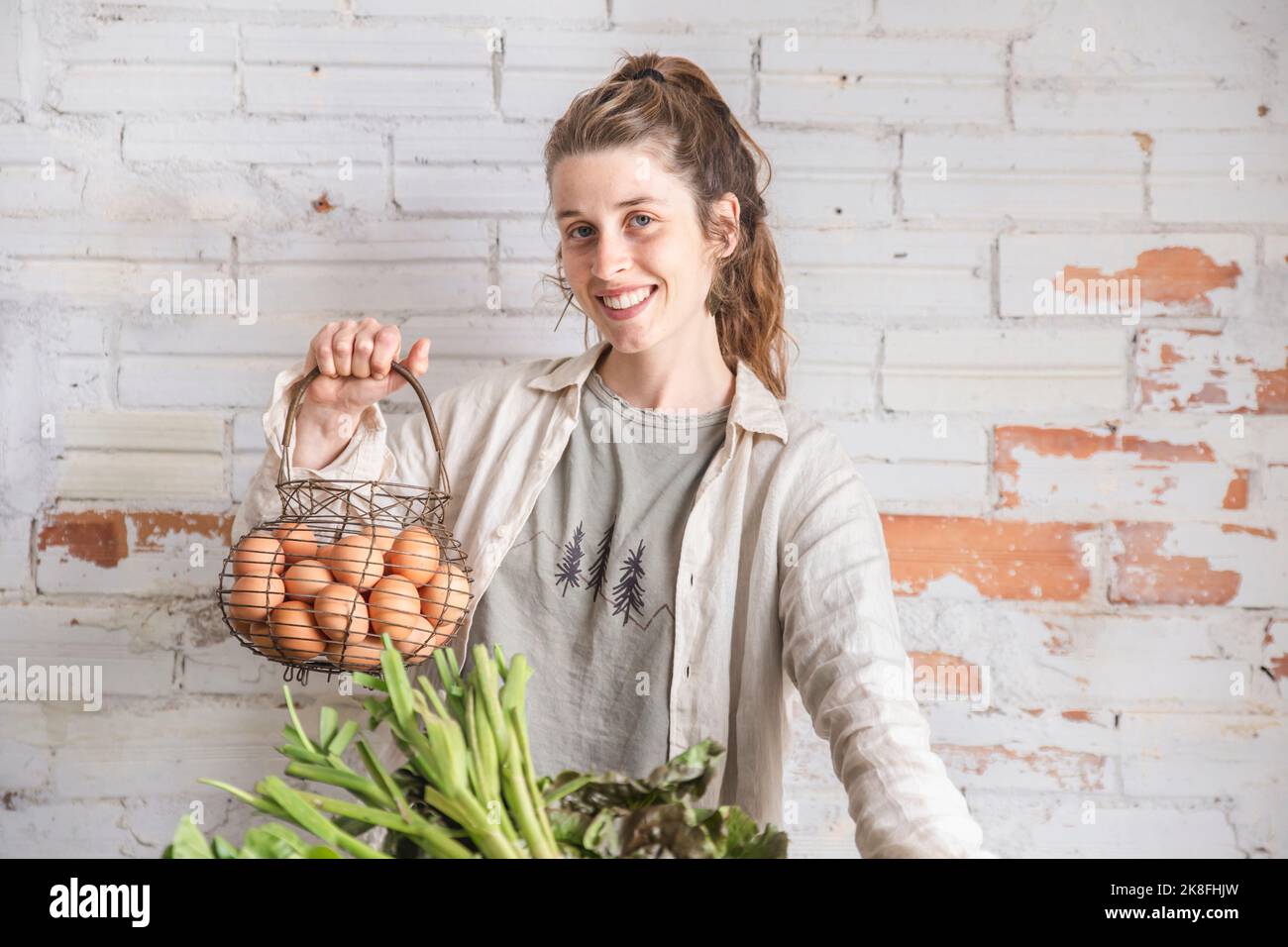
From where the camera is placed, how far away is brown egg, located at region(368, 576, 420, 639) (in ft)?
3.10

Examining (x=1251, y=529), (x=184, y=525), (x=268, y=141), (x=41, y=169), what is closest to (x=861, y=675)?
(x=1251, y=529)

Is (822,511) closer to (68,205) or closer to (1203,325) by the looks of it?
(1203,325)

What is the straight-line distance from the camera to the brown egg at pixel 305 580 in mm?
Result: 949

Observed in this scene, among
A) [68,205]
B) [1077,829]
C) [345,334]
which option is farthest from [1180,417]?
[68,205]

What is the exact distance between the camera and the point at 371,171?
1436 mm

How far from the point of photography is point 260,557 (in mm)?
959

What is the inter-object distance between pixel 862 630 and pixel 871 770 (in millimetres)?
219

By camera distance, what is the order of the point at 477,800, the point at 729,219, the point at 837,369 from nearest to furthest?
the point at 477,800
the point at 729,219
the point at 837,369

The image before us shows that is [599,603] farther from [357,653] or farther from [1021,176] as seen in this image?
[1021,176]

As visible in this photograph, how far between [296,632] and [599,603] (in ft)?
1.33

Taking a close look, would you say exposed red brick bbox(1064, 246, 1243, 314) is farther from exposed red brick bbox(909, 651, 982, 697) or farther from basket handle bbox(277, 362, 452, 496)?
basket handle bbox(277, 362, 452, 496)

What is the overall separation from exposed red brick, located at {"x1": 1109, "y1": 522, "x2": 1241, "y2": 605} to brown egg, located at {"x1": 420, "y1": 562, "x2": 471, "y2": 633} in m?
0.86

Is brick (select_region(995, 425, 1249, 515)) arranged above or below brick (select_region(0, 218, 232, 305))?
below

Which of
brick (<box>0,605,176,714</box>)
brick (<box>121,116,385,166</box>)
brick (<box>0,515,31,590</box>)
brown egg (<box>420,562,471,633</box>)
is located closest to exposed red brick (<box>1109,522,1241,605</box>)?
brown egg (<box>420,562,471,633</box>)
